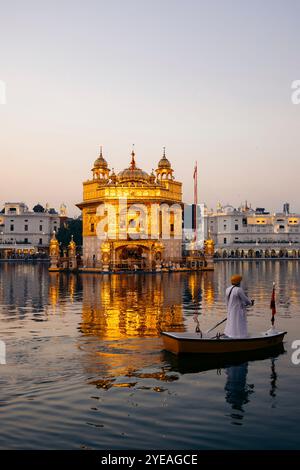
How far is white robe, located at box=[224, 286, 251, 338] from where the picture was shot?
17.4m

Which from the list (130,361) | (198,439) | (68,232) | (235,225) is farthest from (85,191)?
(235,225)

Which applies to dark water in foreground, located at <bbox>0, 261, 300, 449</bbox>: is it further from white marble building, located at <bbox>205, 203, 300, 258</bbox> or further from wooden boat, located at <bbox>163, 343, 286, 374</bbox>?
white marble building, located at <bbox>205, 203, 300, 258</bbox>

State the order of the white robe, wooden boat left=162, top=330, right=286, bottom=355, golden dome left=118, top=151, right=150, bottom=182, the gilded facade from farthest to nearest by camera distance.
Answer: golden dome left=118, top=151, right=150, bottom=182 < the gilded facade < the white robe < wooden boat left=162, top=330, right=286, bottom=355

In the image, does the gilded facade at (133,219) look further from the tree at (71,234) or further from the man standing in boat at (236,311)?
the man standing in boat at (236,311)

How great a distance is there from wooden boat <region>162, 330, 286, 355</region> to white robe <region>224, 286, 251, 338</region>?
27 cm

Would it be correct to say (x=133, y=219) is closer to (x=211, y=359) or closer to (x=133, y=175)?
(x=133, y=175)

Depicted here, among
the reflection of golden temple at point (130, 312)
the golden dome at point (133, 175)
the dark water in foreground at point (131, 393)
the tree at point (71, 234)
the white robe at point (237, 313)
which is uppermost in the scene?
the golden dome at point (133, 175)

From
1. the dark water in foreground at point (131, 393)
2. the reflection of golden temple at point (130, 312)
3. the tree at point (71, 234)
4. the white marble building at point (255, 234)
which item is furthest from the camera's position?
the white marble building at point (255, 234)

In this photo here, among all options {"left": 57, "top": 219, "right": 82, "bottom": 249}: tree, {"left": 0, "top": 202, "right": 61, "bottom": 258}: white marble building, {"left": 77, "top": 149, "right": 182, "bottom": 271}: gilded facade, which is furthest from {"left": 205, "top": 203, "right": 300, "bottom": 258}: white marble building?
{"left": 77, "top": 149, "right": 182, "bottom": 271}: gilded facade

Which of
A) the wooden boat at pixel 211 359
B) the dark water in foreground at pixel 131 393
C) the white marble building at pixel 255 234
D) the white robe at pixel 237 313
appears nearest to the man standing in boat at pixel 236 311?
the white robe at pixel 237 313

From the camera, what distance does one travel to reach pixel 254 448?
33.4 ft

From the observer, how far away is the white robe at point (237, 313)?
57.2 ft

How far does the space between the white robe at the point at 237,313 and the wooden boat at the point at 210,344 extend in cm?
27

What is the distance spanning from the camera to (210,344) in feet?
56.0
